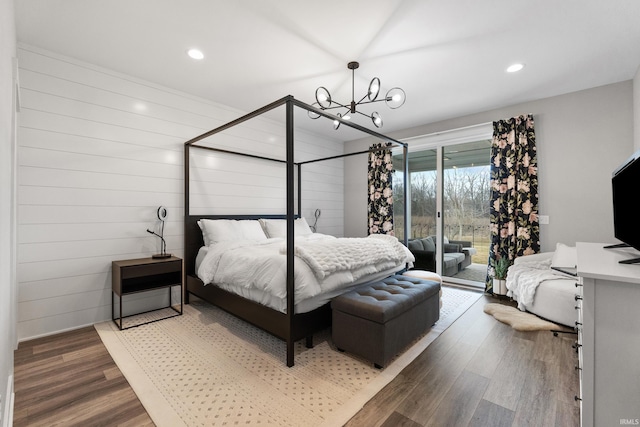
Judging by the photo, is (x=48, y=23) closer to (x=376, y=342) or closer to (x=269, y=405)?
(x=269, y=405)

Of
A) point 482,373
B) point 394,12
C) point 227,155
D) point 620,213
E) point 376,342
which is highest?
point 394,12

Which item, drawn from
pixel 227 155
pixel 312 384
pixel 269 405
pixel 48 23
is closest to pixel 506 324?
pixel 312 384

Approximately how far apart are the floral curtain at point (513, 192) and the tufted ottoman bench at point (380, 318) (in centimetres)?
194

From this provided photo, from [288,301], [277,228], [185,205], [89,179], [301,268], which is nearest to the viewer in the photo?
[288,301]

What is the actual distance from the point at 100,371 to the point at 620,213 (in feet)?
12.3

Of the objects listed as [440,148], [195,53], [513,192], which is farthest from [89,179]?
[513,192]

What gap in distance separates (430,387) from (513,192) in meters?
3.05

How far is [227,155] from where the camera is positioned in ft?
12.8

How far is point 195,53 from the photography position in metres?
2.59

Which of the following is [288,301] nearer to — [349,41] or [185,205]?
[185,205]

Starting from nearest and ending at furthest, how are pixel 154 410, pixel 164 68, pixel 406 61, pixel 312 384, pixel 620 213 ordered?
pixel 154 410 → pixel 620 213 → pixel 312 384 → pixel 406 61 → pixel 164 68

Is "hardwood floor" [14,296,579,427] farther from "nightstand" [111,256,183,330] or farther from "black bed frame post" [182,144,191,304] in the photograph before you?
"black bed frame post" [182,144,191,304]

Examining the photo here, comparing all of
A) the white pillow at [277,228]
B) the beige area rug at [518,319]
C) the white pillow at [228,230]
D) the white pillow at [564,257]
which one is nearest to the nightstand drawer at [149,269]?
the white pillow at [228,230]

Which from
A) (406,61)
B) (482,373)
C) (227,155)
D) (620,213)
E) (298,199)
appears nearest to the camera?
(620,213)
